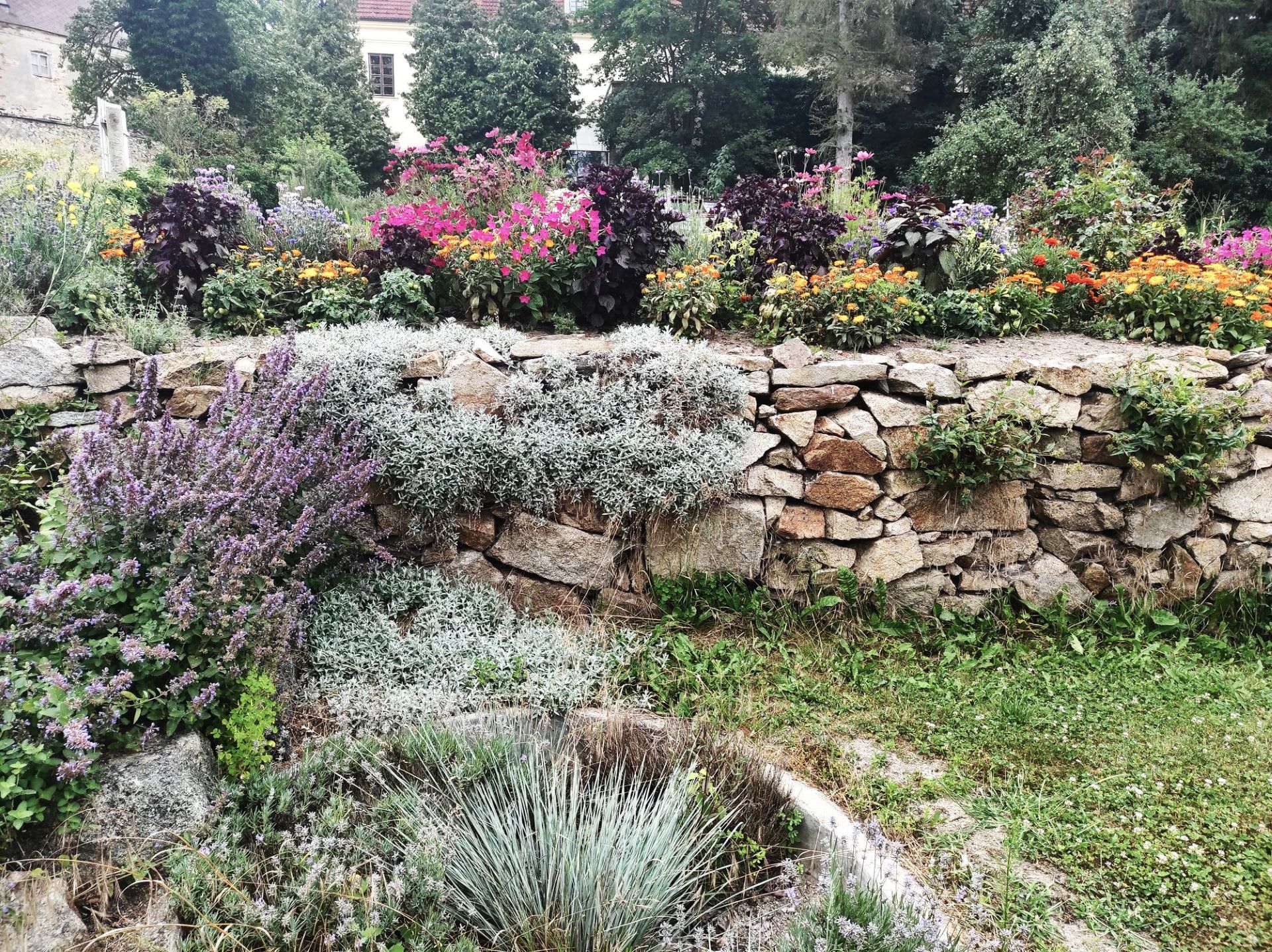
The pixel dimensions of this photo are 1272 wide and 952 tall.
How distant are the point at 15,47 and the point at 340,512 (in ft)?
109

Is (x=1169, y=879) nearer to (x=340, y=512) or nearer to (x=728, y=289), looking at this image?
(x=340, y=512)

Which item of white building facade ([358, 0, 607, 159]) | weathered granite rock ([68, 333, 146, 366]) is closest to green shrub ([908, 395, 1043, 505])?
weathered granite rock ([68, 333, 146, 366])

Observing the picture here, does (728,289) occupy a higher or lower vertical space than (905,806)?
higher

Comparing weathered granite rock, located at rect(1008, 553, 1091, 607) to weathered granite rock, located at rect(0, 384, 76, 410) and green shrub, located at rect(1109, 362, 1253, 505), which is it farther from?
weathered granite rock, located at rect(0, 384, 76, 410)

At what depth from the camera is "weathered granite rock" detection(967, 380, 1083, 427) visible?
13.1 feet

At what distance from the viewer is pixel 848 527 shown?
397 centimetres

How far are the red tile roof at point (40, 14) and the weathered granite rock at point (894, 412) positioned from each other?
32.9 meters

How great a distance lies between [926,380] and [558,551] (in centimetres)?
216

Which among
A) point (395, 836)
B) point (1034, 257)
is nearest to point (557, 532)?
point (395, 836)

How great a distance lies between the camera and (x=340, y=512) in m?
3.19

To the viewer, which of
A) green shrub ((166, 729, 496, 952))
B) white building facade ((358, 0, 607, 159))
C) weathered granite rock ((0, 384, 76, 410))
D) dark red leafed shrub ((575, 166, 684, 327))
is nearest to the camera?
green shrub ((166, 729, 496, 952))

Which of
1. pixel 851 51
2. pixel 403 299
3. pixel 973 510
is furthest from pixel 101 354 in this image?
pixel 851 51

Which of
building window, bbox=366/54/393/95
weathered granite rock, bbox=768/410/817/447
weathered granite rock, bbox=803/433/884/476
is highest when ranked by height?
building window, bbox=366/54/393/95

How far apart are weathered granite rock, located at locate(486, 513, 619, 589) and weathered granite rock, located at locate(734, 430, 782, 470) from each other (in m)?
0.81
